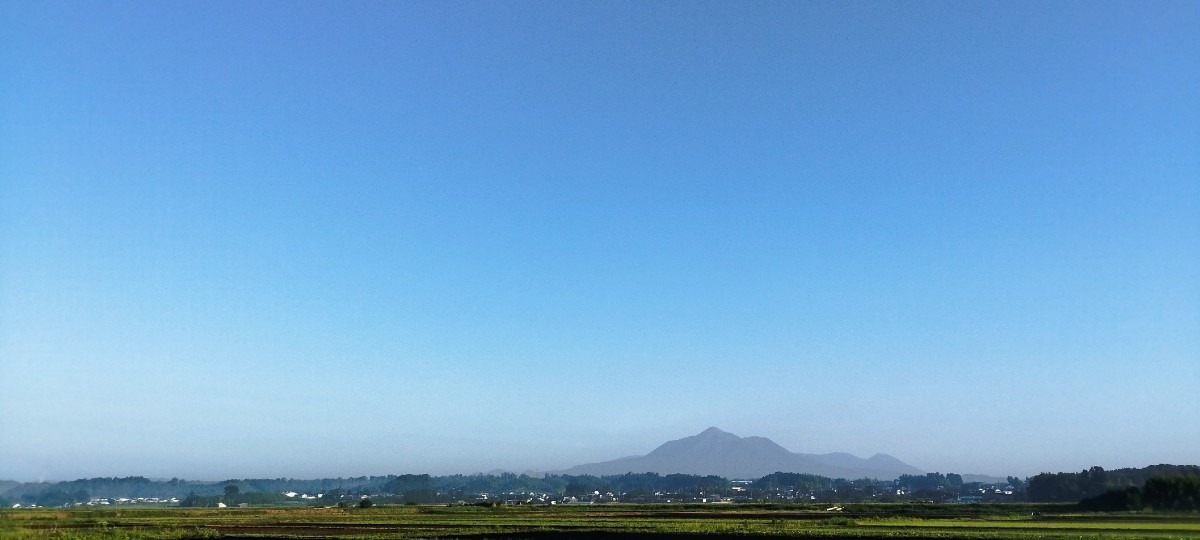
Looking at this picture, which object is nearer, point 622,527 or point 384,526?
point 622,527

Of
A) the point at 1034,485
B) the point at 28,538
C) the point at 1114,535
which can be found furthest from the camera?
the point at 1034,485

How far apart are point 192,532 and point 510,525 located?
2146cm

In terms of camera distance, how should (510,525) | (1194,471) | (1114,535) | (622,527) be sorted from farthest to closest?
(1194,471) < (510,525) < (622,527) < (1114,535)

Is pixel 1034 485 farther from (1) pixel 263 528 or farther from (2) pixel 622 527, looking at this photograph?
(1) pixel 263 528

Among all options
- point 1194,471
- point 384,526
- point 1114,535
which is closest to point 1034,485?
point 1194,471

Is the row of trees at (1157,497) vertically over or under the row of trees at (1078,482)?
over

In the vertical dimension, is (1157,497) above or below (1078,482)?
above

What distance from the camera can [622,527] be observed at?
167 feet

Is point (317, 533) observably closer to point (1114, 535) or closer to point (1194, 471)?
point (1114, 535)

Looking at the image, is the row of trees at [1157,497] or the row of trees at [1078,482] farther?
the row of trees at [1078,482]

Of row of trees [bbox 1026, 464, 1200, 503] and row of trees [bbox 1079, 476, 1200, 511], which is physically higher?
row of trees [bbox 1079, 476, 1200, 511]

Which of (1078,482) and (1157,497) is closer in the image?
(1157,497)

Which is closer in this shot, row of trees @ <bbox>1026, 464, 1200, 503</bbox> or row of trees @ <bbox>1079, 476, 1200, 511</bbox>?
row of trees @ <bbox>1079, 476, 1200, 511</bbox>

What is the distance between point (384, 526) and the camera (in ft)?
187
